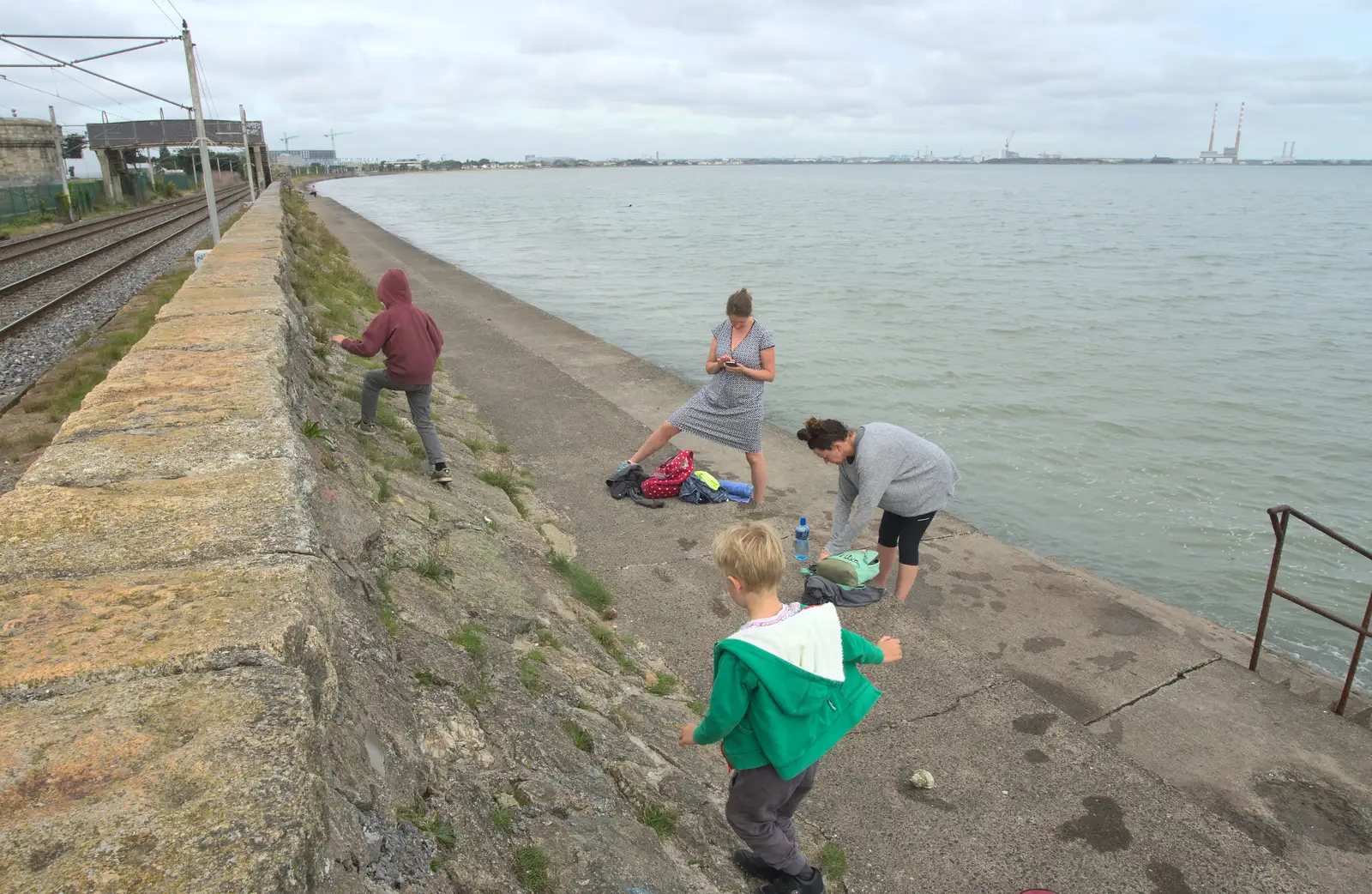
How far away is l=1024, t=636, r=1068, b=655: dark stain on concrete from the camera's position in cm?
A: 530

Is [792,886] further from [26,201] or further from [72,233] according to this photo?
[26,201]

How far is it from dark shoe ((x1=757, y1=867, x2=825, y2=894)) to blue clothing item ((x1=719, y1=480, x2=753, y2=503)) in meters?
4.13

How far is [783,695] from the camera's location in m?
2.59

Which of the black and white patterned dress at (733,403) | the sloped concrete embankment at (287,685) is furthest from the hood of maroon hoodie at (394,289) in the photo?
the black and white patterned dress at (733,403)

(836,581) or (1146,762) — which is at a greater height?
(836,581)

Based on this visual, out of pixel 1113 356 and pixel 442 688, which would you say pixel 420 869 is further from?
pixel 1113 356

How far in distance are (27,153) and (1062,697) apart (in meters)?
57.1

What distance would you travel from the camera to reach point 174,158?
8556 centimetres

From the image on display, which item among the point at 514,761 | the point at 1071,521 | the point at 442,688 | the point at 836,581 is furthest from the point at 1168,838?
the point at 1071,521

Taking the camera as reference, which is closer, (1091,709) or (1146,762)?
(1146,762)

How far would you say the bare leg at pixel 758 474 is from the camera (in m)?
6.89

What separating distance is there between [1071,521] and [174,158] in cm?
9720

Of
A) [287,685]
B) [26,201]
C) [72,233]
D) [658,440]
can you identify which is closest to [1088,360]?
[658,440]

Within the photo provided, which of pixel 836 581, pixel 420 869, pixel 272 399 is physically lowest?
pixel 836 581
